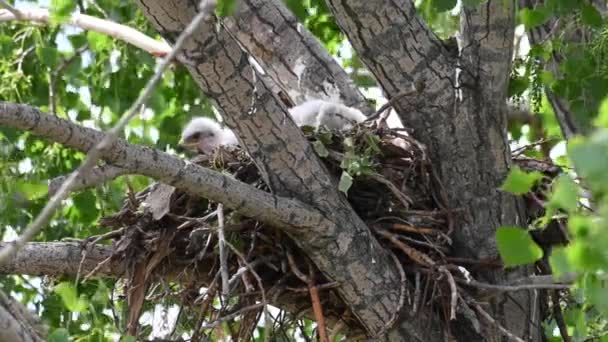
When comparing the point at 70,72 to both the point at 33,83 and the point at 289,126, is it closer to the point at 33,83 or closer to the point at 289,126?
the point at 33,83

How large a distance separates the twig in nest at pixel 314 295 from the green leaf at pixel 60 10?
0.97m

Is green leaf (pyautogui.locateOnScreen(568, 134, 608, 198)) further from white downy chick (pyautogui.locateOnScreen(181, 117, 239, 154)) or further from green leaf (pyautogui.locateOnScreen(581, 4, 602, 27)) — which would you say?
white downy chick (pyautogui.locateOnScreen(181, 117, 239, 154))

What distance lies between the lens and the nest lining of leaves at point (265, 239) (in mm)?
3760

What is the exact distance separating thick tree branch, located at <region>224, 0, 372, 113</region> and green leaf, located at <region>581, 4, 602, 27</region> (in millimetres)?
1105

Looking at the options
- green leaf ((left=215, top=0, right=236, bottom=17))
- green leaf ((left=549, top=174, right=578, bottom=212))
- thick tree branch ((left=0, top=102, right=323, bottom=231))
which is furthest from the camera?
green leaf ((left=215, top=0, right=236, bottom=17))

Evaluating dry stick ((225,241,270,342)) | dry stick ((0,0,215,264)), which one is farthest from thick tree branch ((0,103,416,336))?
dry stick ((0,0,215,264))

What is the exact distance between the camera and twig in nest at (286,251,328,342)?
12.1 feet

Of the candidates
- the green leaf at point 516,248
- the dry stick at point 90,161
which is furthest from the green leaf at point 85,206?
the dry stick at point 90,161

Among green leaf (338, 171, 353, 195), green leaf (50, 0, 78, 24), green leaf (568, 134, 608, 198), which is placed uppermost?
green leaf (50, 0, 78, 24)

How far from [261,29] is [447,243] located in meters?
0.99

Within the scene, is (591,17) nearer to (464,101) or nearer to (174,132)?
(464,101)

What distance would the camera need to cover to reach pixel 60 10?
4.07 metres

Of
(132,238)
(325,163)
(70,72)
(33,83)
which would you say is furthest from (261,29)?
(33,83)

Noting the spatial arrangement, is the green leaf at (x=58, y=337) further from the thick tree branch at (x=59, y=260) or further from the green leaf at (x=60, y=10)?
the green leaf at (x=60, y=10)
